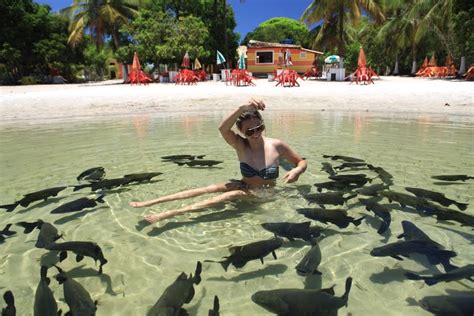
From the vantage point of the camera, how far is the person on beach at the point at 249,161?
433 cm

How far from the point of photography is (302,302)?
236 cm

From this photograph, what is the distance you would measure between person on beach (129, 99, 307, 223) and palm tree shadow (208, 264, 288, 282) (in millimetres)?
1296

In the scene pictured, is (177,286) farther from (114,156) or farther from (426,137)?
(426,137)

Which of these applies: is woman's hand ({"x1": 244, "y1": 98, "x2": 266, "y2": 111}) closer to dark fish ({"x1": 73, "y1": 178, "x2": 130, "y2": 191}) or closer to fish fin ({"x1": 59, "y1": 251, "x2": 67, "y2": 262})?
dark fish ({"x1": 73, "y1": 178, "x2": 130, "y2": 191})

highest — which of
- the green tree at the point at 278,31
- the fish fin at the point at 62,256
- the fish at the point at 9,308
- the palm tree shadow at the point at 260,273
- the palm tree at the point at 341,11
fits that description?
the green tree at the point at 278,31

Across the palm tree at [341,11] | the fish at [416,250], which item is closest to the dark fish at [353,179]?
the fish at [416,250]

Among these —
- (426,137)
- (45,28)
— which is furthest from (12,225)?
(45,28)

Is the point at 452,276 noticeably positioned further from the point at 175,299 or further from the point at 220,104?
the point at 220,104

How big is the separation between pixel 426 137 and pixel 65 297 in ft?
26.3

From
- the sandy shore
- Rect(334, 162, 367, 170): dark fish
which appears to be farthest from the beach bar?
Rect(334, 162, 367, 170): dark fish

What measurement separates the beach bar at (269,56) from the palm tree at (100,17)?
11.6m

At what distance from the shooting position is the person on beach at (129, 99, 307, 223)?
4332 mm

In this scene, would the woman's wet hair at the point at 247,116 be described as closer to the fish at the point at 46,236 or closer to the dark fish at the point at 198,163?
the dark fish at the point at 198,163

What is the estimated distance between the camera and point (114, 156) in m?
7.35
